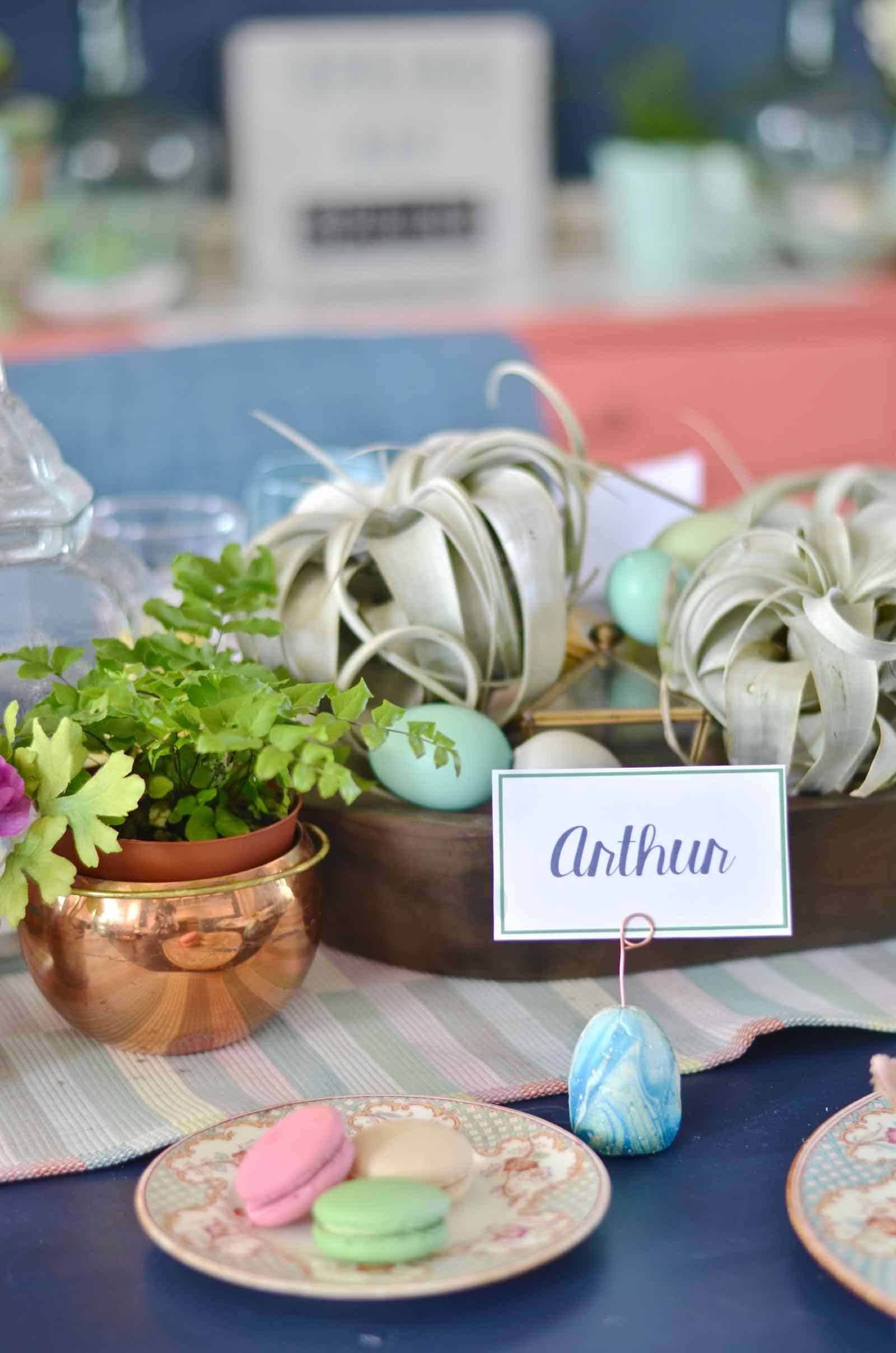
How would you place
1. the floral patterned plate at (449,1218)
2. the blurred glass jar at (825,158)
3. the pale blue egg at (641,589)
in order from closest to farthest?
the floral patterned plate at (449,1218) < the pale blue egg at (641,589) < the blurred glass jar at (825,158)

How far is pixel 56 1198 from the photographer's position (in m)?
0.64

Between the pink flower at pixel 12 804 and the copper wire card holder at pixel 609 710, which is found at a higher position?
the pink flower at pixel 12 804

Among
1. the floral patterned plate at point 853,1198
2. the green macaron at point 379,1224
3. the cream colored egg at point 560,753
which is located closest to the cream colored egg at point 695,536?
the cream colored egg at point 560,753

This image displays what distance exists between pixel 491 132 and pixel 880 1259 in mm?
2743

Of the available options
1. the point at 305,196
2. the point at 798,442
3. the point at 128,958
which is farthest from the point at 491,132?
the point at 128,958

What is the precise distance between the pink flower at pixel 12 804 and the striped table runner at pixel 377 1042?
13cm

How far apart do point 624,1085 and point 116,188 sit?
2.42m

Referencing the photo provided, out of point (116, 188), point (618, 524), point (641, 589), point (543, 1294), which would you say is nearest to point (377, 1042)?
point (543, 1294)

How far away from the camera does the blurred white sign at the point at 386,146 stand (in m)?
2.91

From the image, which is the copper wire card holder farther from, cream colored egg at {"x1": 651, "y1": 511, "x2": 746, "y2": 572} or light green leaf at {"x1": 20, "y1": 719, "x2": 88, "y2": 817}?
light green leaf at {"x1": 20, "y1": 719, "x2": 88, "y2": 817}

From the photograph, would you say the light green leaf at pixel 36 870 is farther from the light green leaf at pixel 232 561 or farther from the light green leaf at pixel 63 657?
the light green leaf at pixel 232 561

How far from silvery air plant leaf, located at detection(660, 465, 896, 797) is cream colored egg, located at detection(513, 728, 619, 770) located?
0.15ft

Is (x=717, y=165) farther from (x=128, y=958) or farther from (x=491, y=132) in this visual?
(x=128, y=958)

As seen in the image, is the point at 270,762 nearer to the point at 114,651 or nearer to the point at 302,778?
the point at 302,778
